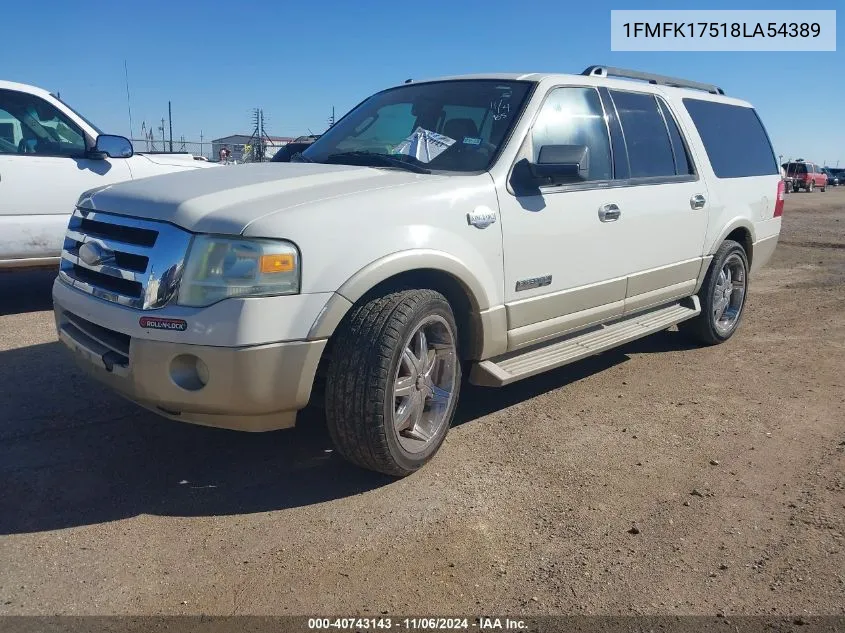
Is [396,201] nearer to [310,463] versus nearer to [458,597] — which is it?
[310,463]

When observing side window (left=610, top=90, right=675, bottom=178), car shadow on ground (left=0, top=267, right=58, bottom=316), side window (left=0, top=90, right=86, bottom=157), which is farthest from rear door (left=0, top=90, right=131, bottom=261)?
side window (left=610, top=90, right=675, bottom=178)

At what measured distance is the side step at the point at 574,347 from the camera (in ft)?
13.0

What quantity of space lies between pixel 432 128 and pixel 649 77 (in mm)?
2257

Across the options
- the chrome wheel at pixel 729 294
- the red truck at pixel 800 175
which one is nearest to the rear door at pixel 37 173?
the chrome wheel at pixel 729 294

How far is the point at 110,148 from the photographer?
6.54 meters

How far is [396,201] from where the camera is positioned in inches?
136

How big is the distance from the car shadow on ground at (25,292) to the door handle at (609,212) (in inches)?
184

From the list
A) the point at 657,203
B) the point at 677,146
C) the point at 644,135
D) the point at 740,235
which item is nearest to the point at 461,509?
the point at 657,203

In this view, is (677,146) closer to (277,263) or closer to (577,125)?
(577,125)

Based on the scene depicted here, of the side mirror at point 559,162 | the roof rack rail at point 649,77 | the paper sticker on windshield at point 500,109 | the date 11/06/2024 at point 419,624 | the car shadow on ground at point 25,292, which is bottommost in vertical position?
the date 11/06/2024 at point 419,624

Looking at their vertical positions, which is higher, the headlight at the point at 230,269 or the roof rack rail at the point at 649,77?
the roof rack rail at the point at 649,77

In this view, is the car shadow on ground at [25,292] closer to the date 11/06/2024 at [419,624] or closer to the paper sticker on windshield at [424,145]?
the paper sticker on windshield at [424,145]

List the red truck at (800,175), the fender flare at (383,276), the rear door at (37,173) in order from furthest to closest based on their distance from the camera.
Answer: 1. the red truck at (800,175)
2. the rear door at (37,173)
3. the fender flare at (383,276)

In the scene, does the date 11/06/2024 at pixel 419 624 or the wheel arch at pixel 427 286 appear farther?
the wheel arch at pixel 427 286
